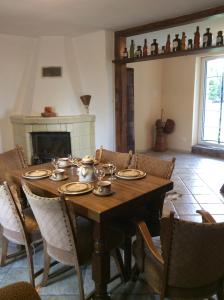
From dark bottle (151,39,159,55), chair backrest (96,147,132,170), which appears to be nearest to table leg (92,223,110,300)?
chair backrest (96,147,132,170)

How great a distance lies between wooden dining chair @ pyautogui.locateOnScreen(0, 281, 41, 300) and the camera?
1109 millimetres

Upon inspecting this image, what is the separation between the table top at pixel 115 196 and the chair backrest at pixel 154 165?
0.57 ft

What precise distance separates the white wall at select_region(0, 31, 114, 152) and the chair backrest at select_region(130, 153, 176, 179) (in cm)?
236

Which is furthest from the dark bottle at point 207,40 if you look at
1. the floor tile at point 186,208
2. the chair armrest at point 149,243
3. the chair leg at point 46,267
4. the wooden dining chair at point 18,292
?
the wooden dining chair at point 18,292

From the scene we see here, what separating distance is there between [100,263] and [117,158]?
121 cm

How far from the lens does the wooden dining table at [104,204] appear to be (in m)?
1.68

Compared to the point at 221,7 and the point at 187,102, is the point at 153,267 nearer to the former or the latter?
the point at 221,7

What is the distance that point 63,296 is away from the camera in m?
1.93

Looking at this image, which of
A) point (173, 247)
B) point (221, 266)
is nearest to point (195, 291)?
point (221, 266)

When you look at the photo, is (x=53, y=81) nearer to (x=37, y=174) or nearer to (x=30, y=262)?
(x=37, y=174)

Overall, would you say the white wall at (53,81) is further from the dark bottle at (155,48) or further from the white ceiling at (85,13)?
the dark bottle at (155,48)

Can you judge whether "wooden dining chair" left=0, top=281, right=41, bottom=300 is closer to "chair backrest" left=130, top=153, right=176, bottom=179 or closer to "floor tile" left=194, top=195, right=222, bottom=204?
"chair backrest" left=130, top=153, right=176, bottom=179

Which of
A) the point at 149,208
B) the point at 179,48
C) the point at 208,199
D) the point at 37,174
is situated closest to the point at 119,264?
the point at 149,208

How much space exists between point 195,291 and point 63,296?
99 centimetres
